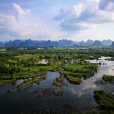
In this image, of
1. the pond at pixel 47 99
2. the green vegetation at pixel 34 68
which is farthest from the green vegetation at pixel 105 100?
the green vegetation at pixel 34 68

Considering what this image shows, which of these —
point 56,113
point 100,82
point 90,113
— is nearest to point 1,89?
point 56,113

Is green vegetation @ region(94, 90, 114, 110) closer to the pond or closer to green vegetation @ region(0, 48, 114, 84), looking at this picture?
the pond

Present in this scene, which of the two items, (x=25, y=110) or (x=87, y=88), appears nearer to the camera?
(x=25, y=110)

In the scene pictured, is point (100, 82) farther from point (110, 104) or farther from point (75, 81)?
point (110, 104)

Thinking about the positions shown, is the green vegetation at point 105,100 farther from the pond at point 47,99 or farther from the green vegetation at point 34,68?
the green vegetation at point 34,68

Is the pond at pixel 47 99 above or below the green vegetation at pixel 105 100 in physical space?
below

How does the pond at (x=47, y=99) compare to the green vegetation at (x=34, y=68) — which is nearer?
the pond at (x=47, y=99)

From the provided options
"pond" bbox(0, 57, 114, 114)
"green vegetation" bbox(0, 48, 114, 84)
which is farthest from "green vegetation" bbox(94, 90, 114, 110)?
"green vegetation" bbox(0, 48, 114, 84)

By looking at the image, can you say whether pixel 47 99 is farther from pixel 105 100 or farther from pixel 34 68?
pixel 34 68

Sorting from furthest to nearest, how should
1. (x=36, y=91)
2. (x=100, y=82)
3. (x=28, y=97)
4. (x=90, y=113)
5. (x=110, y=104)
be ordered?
(x=100, y=82) → (x=36, y=91) → (x=28, y=97) → (x=110, y=104) → (x=90, y=113)

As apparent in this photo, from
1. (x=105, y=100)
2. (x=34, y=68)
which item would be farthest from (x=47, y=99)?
(x=34, y=68)

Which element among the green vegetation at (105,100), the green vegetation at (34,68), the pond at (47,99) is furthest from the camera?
the green vegetation at (34,68)
